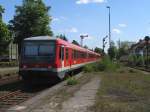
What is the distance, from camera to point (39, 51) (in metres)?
25.4

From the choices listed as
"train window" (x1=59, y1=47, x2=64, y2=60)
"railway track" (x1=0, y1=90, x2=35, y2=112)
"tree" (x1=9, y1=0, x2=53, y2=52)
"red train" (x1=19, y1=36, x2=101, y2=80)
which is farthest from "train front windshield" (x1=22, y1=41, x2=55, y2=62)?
"tree" (x1=9, y1=0, x2=53, y2=52)

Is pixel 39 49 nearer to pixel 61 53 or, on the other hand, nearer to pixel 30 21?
pixel 61 53

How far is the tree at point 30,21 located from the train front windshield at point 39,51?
1735 inches

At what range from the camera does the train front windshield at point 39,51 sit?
2506cm

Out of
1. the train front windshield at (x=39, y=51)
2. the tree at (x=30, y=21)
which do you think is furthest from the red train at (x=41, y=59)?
the tree at (x=30, y=21)

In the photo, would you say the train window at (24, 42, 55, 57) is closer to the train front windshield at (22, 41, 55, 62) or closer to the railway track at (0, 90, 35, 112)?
the train front windshield at (22, 41, 55, 62)

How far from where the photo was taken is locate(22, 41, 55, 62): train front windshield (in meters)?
25.1

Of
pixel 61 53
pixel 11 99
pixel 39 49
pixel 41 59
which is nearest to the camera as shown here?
pixel 11 99

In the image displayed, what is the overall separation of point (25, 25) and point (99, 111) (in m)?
58.0

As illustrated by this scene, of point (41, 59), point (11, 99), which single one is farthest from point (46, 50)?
point (11, 99)

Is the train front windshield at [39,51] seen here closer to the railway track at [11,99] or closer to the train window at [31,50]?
the train window at [31,50]

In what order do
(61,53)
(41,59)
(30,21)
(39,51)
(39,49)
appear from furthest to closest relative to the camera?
1. (30,21)
2. (61,53)
3. (39,49)
4. (39,51)
5. (41,59)

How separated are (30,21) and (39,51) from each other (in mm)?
45714

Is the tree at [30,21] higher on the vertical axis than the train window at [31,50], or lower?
higher
